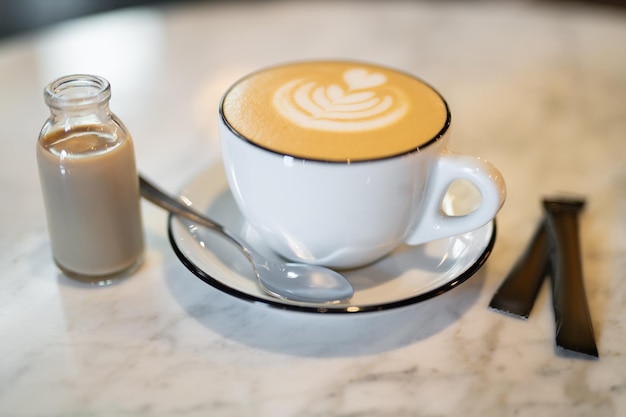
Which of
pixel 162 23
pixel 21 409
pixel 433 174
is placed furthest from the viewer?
pixel 162 23

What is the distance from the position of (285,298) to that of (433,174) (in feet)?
0.69

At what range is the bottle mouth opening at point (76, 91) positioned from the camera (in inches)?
27.5

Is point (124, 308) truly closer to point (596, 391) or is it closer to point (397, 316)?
point (397, 316)

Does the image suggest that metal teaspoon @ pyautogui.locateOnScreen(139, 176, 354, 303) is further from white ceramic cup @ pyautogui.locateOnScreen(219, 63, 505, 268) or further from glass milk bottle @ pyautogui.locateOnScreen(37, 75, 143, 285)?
glass milk bottle @ pyautogui.locateOnScreen(37, 75, 143, 285)

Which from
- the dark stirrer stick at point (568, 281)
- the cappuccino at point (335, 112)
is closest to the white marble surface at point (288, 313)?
the dark stirrer stick at point (568, 281)

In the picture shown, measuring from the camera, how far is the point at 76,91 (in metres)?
0.75

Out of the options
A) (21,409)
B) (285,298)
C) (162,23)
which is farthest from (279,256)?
(162,23)

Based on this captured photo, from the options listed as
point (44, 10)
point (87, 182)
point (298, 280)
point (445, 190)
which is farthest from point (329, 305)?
point (44, 10)

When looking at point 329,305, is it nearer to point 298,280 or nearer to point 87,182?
point 298,280

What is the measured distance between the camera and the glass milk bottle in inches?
27.9

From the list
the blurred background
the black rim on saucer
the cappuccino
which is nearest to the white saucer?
the black rim on saucer

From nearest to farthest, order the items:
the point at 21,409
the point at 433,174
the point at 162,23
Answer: the point at 21,409 → the point at 433,174 → the point at 162,23

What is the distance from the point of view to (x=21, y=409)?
0.60 meters

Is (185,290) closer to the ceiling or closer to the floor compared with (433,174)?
closer to the floor
